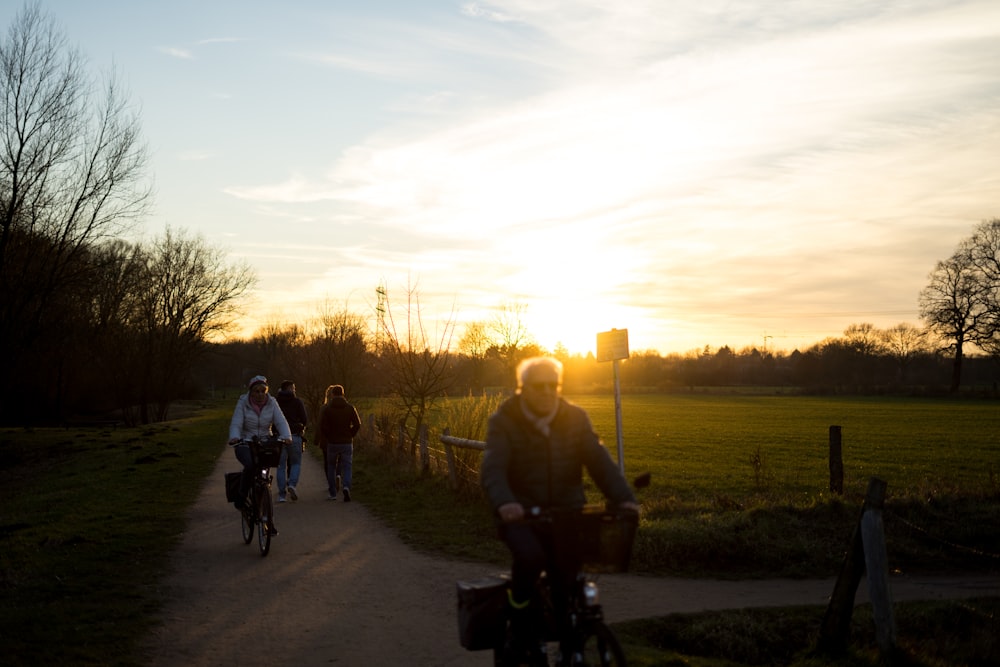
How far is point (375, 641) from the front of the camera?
682cm

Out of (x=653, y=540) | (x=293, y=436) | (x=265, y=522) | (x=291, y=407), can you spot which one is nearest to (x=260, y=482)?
(x=265, y=522)

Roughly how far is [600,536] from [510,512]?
525 mm

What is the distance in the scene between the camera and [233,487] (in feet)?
37.0

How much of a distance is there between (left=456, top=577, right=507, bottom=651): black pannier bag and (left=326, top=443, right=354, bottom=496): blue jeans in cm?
1103

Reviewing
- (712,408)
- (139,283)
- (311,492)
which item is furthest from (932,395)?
(311,492)

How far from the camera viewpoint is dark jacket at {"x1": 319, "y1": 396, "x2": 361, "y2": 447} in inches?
609

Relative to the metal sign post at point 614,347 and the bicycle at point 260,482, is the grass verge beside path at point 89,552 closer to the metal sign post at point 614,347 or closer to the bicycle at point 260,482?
the bicycle at point 260,482

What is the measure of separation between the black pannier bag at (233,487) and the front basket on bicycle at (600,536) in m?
7.54

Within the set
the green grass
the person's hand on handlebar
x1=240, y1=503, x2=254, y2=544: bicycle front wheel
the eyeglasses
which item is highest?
the eyeglasses

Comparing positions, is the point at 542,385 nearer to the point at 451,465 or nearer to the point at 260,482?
the point at 260,482

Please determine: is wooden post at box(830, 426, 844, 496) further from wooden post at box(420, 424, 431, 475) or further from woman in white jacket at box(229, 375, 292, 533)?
woman in white jacket at box(229, 375, 292, 533)

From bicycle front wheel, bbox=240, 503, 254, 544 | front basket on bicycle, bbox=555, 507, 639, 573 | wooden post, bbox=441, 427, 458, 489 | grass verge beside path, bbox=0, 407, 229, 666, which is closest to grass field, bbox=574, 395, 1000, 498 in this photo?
wooden post, bbox=441, 427, 458, 489

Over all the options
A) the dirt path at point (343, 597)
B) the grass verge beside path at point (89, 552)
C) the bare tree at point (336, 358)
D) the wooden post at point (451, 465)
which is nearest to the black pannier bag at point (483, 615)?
the dirt path at point (343, 597)

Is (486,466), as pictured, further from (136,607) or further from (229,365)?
(229,365)
